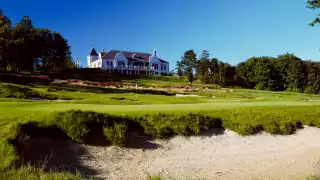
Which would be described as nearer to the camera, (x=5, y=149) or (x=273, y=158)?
(x=5, y=149)

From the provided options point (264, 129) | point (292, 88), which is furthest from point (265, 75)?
point (264, 129)

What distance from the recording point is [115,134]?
10.2 m

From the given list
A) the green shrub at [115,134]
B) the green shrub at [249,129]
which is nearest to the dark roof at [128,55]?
the green shrub at [249,129]

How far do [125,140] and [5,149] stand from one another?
388cm

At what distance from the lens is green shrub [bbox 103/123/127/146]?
33.1 feet

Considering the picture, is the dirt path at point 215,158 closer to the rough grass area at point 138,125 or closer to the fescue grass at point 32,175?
the rough grass area at point 138,125

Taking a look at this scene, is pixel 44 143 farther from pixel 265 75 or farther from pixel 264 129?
pixel 265 75

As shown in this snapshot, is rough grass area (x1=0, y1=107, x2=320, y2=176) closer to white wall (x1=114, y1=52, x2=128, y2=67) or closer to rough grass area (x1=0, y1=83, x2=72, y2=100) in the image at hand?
rough grass area (x1=0, y1=83, x2=72, y2=100)

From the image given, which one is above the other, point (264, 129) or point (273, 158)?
point (264, 129)

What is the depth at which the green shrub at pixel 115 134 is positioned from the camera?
1008 centimetres

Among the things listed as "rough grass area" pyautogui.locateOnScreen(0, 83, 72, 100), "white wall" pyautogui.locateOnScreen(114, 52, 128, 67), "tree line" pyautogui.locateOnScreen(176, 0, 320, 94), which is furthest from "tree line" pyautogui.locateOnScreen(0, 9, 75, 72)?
"tree line" pyautogui.locateOnScreen(176, 0, 320, 94)

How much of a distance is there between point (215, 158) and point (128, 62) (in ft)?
291

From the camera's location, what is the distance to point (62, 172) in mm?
7730

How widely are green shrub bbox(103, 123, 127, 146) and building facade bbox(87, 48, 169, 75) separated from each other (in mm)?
81898
